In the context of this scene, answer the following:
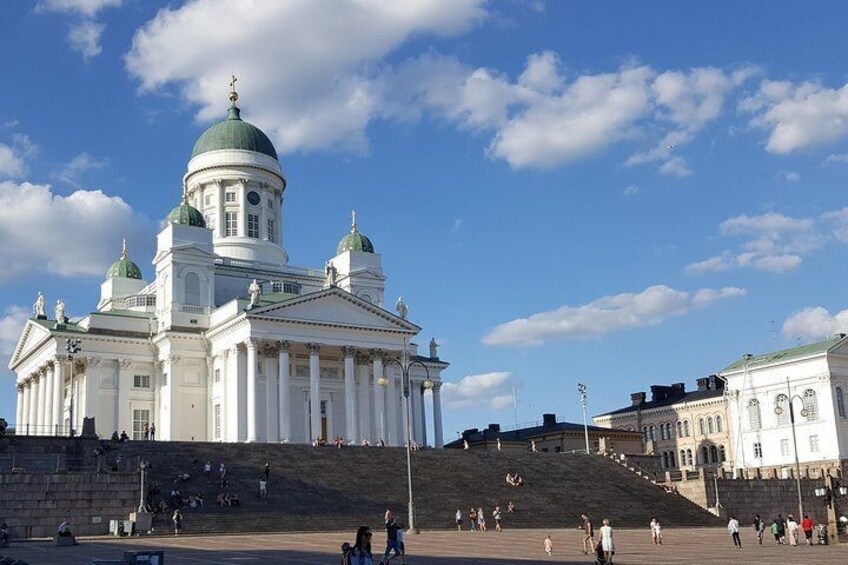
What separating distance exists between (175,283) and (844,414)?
5483 cm

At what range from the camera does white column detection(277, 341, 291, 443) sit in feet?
238

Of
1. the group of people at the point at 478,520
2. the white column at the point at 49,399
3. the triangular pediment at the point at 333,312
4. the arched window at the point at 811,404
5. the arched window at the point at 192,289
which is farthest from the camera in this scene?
the arched window at the point at 811,404

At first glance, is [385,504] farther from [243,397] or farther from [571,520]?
[243,397]

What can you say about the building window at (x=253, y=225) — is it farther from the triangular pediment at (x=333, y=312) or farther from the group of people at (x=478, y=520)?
the group of people at (x=478, y=520)

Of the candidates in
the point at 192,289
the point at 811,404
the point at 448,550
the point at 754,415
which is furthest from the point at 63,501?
the point at 754,415

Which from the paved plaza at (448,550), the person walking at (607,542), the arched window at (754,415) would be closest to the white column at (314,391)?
the paved plaza at (448,550)

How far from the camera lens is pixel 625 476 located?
6731 centimetres

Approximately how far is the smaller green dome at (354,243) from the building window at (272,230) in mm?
5527

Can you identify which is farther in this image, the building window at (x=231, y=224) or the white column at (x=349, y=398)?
the building window at (x=231, y=224)

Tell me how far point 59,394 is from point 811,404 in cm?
5950

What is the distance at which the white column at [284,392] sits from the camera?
72688 mm

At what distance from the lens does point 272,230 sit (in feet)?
303

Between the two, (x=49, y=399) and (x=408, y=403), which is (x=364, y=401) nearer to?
(x=49, y=399)

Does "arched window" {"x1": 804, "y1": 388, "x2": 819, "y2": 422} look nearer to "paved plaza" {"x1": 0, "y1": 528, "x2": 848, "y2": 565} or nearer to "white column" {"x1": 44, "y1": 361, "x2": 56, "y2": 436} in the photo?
"paved plaza" {"x1": 0, "y1": 528, "x2": 848, "y2": 565}
